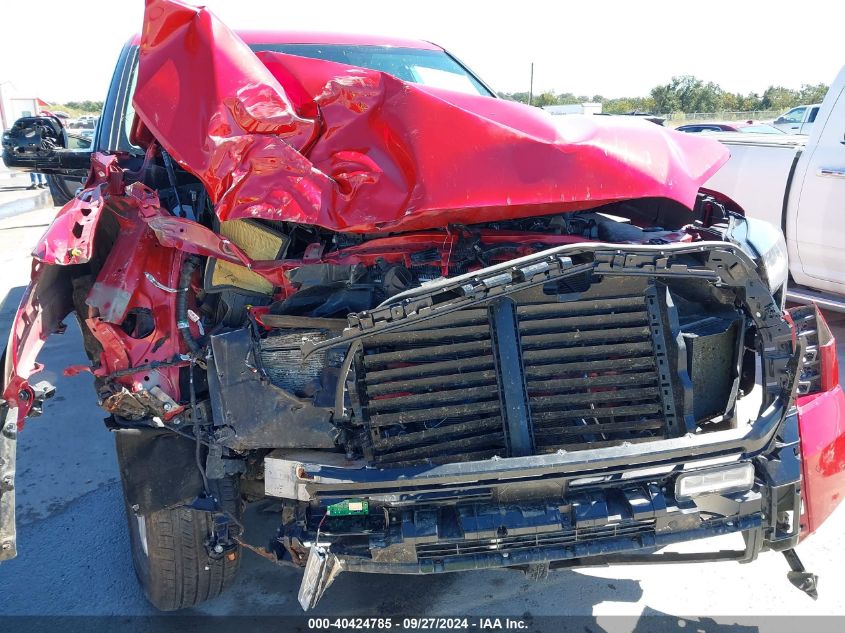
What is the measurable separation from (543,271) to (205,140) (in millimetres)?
1199

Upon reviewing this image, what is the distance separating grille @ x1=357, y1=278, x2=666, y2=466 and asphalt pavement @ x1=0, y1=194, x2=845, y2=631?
2.94 feet

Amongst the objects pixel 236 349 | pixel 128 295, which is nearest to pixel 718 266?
pixel 236 349

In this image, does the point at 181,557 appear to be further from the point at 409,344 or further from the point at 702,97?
the point at 702,97

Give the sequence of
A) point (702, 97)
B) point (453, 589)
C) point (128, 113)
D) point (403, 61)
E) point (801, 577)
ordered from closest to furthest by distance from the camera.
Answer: point (801, 577)
point (453, 589)
point (128, 113)
point (403, 61)
point (702, 97)

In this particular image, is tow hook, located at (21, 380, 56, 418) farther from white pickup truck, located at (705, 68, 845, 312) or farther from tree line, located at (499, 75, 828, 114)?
tree line, located at (499, 75, 828, 114)

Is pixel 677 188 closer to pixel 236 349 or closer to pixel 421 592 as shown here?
pixel 236 349

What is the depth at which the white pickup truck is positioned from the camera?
514cm

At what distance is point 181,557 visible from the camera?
257 centimetres

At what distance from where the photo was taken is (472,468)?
78.0 inches

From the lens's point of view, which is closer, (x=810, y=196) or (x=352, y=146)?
(x=352, y=146)

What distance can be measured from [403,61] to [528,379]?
2.50 m

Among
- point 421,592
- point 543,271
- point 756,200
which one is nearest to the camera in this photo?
point 543,271

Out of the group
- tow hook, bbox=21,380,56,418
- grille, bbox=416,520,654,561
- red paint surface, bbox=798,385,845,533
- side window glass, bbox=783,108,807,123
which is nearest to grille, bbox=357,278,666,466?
grille, bbox=416,520,654,561

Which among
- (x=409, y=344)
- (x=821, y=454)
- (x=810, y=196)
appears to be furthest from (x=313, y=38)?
(x=810, y=196)
